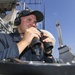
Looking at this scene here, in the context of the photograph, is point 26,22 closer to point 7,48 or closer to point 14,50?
point 7,48

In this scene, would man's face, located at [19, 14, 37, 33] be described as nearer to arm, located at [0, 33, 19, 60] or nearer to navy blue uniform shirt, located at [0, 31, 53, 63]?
navy blue uniform shirt, located at [0, 31, 53, 63]

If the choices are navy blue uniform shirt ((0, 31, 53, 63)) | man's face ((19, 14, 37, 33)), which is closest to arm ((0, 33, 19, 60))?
navy blue uniform shirt ((0, 31, 53, 63))

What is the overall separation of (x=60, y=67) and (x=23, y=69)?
170 mm

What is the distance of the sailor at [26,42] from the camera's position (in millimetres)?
1759

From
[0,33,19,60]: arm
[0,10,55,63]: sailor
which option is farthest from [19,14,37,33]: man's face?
[0,33,19,60]: arm

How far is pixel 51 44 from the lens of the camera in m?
2.09

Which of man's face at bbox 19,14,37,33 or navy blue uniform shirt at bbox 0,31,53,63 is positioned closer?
navy blue uniform shirt at bbox 0,31,53,63

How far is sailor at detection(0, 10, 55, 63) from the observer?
1759 millimetres

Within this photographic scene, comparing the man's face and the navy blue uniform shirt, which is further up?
the man's face

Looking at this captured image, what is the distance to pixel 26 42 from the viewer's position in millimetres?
1782

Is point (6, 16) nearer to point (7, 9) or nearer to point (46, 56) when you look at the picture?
point (7, 9)

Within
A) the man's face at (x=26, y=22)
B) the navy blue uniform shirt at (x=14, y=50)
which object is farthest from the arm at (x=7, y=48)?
the man's face at (x=26, y=22)

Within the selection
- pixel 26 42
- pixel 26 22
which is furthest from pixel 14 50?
pixel 26 22

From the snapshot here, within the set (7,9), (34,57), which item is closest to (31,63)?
(34,57)
